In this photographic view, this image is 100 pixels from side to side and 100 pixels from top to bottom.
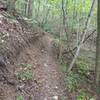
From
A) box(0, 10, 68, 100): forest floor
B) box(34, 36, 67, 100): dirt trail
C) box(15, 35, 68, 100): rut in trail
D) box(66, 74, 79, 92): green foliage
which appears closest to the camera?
box(0, 10, 68, 100): forest floor

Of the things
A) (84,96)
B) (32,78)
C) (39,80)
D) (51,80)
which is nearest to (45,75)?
(51,80)

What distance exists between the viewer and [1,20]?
9.83 metres

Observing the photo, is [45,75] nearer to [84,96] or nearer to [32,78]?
[32,78]

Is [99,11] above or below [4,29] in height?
above

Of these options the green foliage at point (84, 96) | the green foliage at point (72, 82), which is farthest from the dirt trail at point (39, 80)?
the green foliage at point (84, 96)

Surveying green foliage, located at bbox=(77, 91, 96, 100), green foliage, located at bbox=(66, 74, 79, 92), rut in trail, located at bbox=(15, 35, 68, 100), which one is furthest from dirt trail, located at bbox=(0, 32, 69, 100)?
green foliage, located at bbox=(77, 91, 96, 100)

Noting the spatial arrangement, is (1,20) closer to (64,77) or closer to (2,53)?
(2,53)

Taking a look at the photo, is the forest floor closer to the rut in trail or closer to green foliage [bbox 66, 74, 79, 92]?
the rut in trail

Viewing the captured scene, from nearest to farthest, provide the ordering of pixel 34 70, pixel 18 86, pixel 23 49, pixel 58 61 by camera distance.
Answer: pixel 18 86, pixel 34 70, pixel 23 49, pixel 58 61

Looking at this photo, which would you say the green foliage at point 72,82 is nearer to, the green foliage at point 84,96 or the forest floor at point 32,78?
the forest floor at point 32,78

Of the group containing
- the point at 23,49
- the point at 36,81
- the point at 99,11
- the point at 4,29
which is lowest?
the point at 36,81

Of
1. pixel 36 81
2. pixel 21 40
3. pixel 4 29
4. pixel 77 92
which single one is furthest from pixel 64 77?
pixel 4 29

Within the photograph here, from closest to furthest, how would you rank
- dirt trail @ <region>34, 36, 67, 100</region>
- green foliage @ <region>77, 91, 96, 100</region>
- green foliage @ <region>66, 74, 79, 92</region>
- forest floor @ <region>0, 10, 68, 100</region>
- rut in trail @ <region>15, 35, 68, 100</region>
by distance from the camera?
forest floor @ <region>0, 10, 68, 100</region> → rut in trail @ <region>15, 35, 68, 100</region> → dirt trail @ <region>34, 36, 67, 100</region> → green foliage @ <region>77, 91, 96, 100</region> → green foliage @ <region>66, 74, 79, 92</region>

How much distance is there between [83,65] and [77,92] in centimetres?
283
